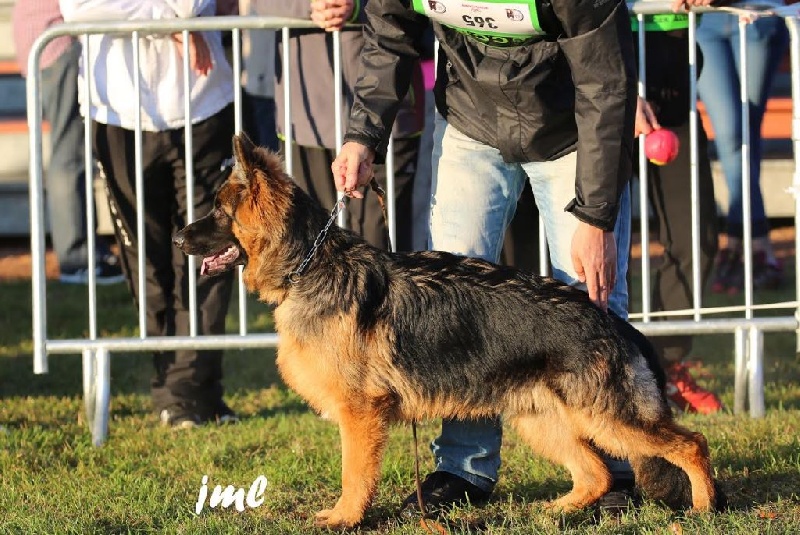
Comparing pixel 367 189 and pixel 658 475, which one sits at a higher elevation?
pixel 367 189

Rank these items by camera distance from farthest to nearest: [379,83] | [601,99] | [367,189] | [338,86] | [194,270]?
1. [367,189]
2. [194,270]
3. [338,86]
4. [379,83]
5. [601,99]

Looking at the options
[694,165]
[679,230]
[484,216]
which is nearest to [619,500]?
[484,216]

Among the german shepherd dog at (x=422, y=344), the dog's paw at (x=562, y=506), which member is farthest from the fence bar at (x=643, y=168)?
the german shepherd dog at (x=422, y=344)

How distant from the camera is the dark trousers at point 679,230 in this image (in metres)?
6.54

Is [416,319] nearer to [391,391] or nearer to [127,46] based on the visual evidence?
[391,391]

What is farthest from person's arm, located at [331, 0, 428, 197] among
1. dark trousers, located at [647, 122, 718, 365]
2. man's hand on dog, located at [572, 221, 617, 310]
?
dark trousers, located at [647, 122, 718, 365]

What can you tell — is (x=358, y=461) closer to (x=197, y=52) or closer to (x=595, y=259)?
(x=595, y=259)

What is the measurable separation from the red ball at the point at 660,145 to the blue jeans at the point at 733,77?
4.74ft

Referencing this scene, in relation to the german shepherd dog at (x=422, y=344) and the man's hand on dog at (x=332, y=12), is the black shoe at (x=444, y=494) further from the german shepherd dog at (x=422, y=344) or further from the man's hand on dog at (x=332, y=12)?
the man's hand on dog at (x=332, y=12)

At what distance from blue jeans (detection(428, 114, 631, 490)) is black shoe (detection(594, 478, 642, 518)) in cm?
7

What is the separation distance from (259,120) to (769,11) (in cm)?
369

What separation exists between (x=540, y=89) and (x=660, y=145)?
1.78 m

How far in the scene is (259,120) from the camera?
8477mm

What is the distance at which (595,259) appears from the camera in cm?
429
